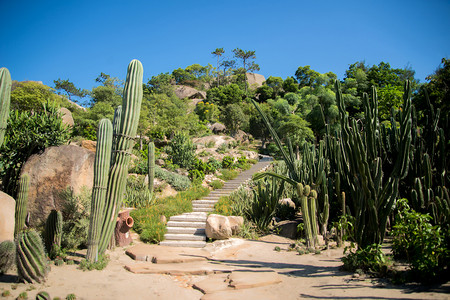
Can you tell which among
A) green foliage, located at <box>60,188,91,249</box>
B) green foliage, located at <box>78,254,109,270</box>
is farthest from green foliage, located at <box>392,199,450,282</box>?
green foliage, located at <box>60,188,91,249</box>

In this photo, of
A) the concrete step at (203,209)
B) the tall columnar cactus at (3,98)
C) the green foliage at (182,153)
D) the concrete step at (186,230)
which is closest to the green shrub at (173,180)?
the concrete step at (203,209)

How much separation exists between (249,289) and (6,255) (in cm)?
408

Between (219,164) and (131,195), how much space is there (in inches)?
281

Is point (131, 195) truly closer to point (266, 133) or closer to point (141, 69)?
point (141, 69)

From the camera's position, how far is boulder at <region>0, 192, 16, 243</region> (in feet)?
17.5

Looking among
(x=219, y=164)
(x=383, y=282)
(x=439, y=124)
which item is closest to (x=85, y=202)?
(x=383, y=282)

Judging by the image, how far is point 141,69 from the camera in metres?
6.30

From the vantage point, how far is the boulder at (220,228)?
814cm

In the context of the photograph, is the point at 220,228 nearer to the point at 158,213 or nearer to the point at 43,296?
the point at 158,213

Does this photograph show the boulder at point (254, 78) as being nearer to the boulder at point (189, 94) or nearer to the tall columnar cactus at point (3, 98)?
the boulder at point (189, 94)

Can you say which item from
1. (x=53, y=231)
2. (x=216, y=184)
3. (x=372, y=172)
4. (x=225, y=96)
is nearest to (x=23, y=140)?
(x=53, y=231)

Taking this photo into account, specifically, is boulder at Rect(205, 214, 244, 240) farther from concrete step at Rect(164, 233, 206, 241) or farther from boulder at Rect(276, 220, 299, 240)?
boulder at Rect(276, 220, 299, 240)

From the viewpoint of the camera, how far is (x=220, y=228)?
8.15m

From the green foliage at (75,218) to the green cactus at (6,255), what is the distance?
58.5 inches
